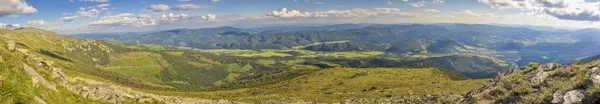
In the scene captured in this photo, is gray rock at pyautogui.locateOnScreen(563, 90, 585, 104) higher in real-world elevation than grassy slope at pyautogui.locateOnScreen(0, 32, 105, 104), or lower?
lower

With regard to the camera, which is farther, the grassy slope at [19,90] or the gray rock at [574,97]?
the gray rock at [574,97]

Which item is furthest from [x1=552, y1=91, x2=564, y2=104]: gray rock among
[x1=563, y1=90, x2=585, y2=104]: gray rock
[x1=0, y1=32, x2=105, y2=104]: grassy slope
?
[x1=0, y1=32, x2=105, y2=104]: grassy slope

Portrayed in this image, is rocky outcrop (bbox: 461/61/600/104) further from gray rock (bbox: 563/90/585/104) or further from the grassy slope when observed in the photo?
the grassy slope

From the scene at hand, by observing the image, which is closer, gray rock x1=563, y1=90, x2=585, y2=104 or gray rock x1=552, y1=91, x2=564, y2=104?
gray rock x1=563, y1=90, x2=585, y2=104

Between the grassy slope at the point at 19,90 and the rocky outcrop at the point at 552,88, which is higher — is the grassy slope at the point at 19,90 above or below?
above

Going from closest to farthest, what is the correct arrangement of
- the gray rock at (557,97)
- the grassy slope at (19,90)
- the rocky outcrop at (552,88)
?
the grassy slope at (19,90), the rocky outcrop at (552,88), the gray rock at (557,97)

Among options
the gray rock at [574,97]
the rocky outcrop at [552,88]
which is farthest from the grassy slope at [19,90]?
the rocky outcrop at [552,88]

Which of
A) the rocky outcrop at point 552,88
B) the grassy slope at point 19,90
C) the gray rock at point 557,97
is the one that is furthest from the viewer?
the gray rock at point 557,97

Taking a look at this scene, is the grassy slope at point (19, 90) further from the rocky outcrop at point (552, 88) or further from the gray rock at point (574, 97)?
the rocky outcrop at point (552, 88)

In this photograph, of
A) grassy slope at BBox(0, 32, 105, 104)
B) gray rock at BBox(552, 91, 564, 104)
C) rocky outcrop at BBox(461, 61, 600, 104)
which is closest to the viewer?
grassy slope at BBox(0, 32, 105, 104)

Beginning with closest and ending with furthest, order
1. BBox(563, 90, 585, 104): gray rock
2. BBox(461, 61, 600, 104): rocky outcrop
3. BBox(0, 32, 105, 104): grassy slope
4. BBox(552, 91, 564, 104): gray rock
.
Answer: BBox(0, 32, 105, 104): grassy slope < BBox(563, 90, 585, 104): gray rock < BBox(461, 61, 600, 104): rocky outcrop < BBox(552, 91, 564, 104): gray rock
